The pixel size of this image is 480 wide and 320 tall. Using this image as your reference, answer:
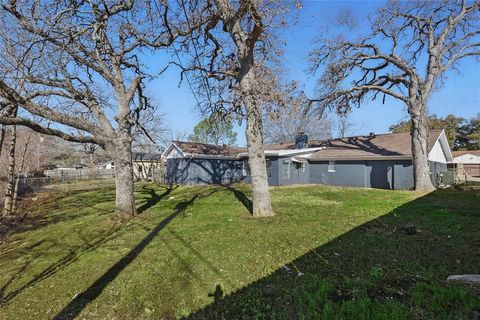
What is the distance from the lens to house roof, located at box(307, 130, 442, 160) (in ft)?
62.5

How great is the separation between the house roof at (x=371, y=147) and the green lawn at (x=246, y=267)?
10598 millimetres

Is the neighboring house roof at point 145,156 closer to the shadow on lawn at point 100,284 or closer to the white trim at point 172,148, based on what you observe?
the white trim at point 172,148

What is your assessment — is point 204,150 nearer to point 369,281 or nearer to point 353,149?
point 353,149

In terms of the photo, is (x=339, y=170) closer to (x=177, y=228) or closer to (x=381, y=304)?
(x=177, y=228)

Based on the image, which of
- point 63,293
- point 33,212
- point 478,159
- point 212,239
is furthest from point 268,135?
point 63,293

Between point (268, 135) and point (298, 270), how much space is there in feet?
123

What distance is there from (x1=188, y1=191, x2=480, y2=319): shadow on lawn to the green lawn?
0.05 ft

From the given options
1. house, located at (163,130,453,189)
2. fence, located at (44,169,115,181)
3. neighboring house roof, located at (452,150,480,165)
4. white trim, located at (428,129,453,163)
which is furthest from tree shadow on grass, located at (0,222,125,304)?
neighboring house roof, located at (452,150,480,165)

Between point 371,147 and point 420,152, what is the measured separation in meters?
4.80

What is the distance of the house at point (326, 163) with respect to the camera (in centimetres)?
1894

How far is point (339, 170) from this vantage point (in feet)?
68.5

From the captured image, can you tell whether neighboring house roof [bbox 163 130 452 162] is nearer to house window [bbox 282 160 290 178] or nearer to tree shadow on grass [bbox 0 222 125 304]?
house window [bbox 282 160 290 178]

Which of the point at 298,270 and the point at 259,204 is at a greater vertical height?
the point at 259,204

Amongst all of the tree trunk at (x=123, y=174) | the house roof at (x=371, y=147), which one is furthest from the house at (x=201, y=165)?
the tree trunk at (x=123, y=174)
